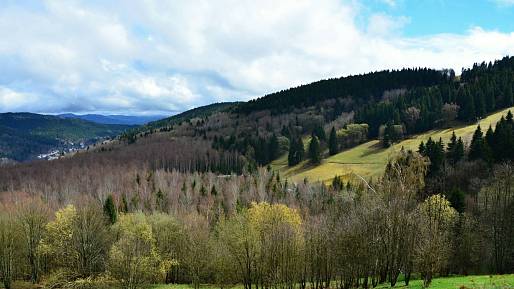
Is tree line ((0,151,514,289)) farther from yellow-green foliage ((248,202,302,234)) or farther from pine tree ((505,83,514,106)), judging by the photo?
pine tree ((505,83,514,106))

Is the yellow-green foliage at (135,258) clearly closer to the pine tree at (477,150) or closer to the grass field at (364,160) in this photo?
the pine tree at (477,150)

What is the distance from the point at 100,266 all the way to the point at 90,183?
113 meters

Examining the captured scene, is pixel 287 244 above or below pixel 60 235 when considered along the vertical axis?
above

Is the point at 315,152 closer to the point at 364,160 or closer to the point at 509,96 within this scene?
the point at 364,160

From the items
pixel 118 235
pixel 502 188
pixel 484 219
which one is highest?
pixel 502 188

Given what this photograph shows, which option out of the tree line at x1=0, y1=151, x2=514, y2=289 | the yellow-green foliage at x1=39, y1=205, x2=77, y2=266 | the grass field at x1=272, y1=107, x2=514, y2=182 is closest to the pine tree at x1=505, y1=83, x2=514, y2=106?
the grass field at x1=272, y1=107, x2=514, y2=182

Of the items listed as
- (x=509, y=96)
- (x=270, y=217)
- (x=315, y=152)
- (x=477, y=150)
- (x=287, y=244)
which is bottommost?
(x=287, y=244)

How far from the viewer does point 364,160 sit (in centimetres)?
17600

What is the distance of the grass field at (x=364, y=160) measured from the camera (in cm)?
16091

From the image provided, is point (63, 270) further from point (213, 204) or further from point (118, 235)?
point (213, 204)

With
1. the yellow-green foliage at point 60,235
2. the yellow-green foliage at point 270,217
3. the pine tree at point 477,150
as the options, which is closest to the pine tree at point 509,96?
the pine tree at point 477,150

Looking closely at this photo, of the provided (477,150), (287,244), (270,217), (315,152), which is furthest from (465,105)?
(287,244)

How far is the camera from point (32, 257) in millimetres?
76688

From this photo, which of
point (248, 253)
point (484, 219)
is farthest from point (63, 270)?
point (484, 219)
